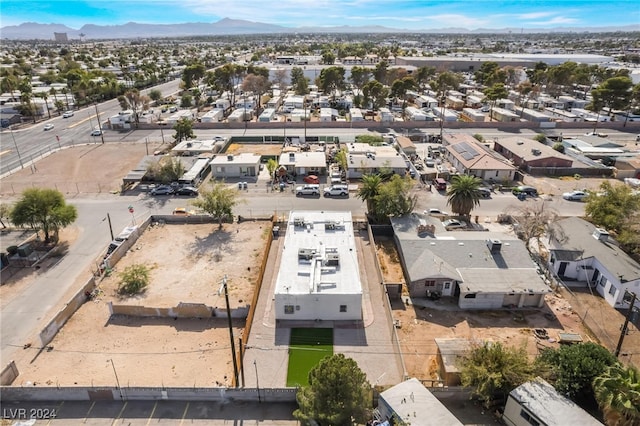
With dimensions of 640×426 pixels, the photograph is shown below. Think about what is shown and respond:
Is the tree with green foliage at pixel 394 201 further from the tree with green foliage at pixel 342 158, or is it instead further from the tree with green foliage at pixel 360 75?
the tree with green foliage at pixel 360 75

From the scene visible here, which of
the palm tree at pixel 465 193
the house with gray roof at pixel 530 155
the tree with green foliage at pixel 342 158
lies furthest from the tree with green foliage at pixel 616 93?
the palm tree at pixel 465 193

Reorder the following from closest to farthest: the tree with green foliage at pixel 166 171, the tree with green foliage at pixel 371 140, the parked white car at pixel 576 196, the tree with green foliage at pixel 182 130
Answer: the parked white car at pixel 576 196 < the tree with green foliage at pixel 166 171 < the tree with green foliage at pixel 371 140 < the tree with green foliage at pixel 182 130

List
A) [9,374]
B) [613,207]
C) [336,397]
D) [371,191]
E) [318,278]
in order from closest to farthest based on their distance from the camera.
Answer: [336,397] → [9,374] → [318,278] → [613,207] → [371,191]

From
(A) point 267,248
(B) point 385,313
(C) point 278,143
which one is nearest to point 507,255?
(B) point 385,313

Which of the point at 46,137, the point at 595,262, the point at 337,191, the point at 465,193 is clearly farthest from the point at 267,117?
the point at 595,262

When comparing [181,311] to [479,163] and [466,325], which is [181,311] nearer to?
[466,325]
